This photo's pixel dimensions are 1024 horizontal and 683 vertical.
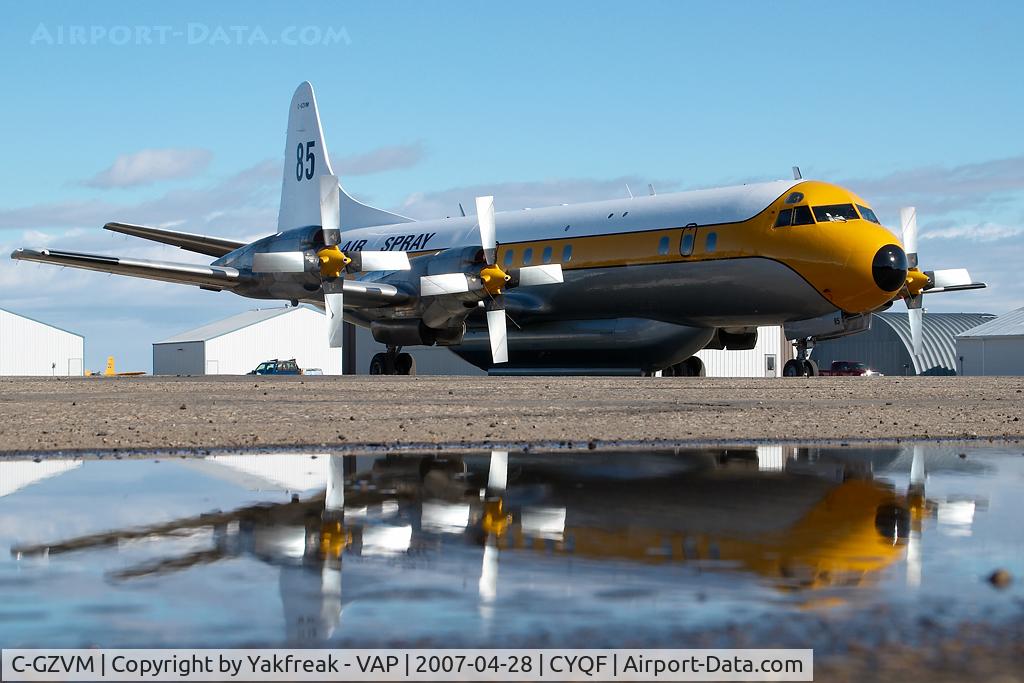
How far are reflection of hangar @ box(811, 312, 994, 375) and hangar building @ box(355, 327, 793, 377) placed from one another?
26452 millimetres

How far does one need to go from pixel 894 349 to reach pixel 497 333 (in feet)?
183

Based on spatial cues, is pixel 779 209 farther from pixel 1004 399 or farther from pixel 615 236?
pixel 1004 399

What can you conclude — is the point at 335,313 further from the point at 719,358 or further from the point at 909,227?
the point at 719,358

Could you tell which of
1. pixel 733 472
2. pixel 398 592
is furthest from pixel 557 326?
pixel 398 592

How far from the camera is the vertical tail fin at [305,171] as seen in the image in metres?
40.6

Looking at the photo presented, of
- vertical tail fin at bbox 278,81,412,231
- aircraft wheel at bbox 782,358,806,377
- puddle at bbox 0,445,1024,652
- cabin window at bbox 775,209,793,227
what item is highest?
vertical tail fin at bbox 278,81,412,231

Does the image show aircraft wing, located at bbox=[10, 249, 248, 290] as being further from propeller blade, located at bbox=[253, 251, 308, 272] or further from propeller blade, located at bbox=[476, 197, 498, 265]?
propeller blade, located at bbox=[476, 197, 498, 265]

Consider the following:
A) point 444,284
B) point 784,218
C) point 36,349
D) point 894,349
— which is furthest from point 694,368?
point 36,349

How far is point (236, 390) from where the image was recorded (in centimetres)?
2347

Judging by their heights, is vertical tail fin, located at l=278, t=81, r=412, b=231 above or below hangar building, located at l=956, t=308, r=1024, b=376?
above

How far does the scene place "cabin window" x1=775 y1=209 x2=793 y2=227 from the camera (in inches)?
1064

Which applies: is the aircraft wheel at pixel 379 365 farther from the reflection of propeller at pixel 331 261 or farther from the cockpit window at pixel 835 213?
the cockpit window at pixel 835 213

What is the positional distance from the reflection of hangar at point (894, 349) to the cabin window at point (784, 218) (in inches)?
1984
